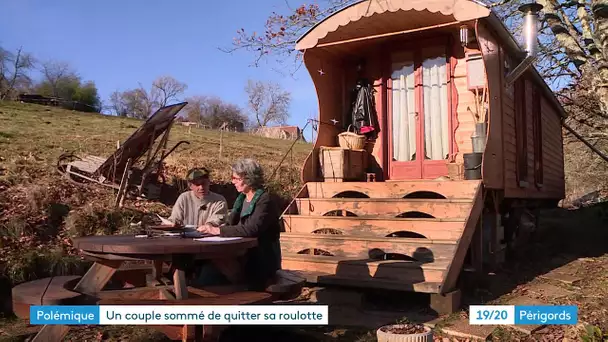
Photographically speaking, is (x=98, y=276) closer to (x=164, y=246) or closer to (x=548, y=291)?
(x=164, y=246)

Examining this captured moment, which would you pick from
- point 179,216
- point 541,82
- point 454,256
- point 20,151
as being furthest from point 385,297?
point 20,151

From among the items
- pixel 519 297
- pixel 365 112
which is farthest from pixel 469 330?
pixel 365 112

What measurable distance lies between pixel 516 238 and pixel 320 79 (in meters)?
Result: 3.90

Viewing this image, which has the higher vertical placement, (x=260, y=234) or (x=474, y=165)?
(x=474, y=165)

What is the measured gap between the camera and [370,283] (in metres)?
4.79

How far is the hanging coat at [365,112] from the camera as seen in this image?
781 cm

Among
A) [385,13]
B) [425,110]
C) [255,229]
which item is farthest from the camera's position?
[425,110]

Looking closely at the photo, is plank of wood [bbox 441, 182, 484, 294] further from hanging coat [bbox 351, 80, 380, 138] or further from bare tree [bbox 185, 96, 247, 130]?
bare tree [bbox 185, 96, 247, 130]

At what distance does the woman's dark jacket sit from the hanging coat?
4139 millimetres

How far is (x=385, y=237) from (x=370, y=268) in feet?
1.77

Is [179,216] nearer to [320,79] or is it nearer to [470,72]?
[320,79]

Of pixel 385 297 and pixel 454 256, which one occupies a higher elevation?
pixel 454 256

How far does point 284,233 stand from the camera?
19.5 feet

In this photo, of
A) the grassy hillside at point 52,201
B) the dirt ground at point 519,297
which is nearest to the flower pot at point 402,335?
the dirt ground at point 519,297
